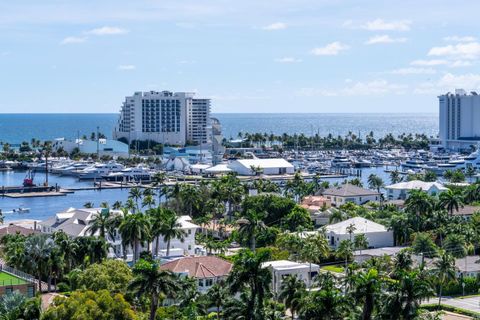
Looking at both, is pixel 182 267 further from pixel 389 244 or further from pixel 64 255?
pixel 389 244

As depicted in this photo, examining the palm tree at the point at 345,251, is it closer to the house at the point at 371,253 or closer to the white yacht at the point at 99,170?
the house at the point at 371,253

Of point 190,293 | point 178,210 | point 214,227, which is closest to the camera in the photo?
point 190,293

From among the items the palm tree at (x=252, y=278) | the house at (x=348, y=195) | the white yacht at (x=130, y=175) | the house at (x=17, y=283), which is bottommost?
the white yacht at (x=130, y=175)

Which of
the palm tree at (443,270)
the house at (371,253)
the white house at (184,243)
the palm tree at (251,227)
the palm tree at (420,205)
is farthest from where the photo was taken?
the palm tree at (420,205)

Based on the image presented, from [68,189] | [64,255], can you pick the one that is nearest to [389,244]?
[64,255]

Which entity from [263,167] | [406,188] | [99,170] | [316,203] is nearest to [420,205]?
[316,203]

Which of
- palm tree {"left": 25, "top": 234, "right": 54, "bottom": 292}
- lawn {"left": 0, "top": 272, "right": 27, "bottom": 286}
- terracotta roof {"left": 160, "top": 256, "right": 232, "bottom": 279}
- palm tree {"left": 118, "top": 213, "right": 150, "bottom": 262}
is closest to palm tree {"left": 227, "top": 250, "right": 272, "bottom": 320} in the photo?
terracotta roof {"left": 160, "top": 256, "right": 232, "bottom": 279}

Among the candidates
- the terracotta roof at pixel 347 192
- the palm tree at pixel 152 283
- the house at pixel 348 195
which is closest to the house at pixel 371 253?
the palm tree at pixel 152 283

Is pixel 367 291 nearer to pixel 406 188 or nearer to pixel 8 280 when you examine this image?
pixel 8 280
